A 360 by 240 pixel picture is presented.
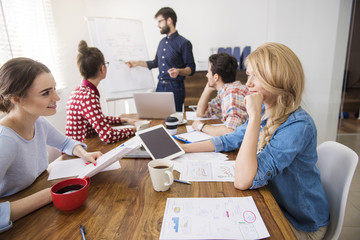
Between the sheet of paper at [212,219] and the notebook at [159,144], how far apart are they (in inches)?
12.2

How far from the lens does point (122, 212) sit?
27.6 inches

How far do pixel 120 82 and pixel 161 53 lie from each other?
24.0 inches

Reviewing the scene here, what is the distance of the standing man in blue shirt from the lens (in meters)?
2.62

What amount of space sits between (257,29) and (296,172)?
11.1ft

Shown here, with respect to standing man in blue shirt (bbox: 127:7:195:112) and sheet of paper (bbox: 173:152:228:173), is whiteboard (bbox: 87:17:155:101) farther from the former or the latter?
sheet of paper (bbox: 173:152:228:173)

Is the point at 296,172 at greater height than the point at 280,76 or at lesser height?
lesser

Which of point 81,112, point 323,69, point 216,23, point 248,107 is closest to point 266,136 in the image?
point 248,107

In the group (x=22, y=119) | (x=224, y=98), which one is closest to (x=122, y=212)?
(x=22, y=119)

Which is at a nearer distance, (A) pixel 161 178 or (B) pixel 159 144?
(A) pixel 161 178

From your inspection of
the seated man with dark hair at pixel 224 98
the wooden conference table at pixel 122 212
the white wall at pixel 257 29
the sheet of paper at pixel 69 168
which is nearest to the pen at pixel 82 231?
the wooden conference table at pixel 122 212

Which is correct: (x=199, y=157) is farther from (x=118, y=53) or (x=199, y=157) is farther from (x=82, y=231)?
(x=118, y=53)

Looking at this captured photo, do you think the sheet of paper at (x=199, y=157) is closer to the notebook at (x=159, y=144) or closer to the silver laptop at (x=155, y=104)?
the notebook at (x=159, y=144)

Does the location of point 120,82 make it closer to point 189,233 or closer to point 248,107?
point 248,107

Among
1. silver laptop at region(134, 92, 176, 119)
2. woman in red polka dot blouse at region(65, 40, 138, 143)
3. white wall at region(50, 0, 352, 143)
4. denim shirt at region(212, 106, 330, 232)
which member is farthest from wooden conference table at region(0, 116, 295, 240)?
white wall at region(50, 0, 352, 143)
